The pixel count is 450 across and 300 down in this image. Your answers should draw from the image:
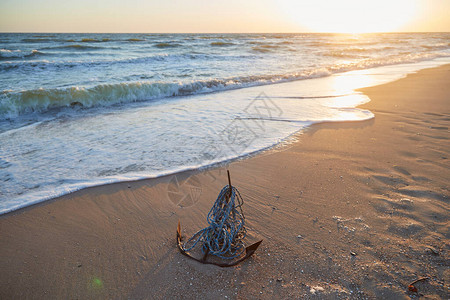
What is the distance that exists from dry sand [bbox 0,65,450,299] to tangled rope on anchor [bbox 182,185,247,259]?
0.14 meters

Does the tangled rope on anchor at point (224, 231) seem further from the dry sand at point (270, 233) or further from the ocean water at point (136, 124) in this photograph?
the ocean water at point (136, 124)

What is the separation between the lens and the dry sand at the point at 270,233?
193 centimetres

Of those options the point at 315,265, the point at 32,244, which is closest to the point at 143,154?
the point at 32,244

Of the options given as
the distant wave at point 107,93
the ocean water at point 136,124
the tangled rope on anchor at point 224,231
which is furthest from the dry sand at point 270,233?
the distant wave at point 107,93

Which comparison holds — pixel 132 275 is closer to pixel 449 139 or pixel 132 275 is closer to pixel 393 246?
pixel 393 246

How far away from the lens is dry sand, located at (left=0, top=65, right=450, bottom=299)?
76.0 inches

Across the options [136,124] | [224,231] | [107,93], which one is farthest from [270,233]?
[107,93]

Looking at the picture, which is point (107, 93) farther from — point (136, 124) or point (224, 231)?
point (224, 231)

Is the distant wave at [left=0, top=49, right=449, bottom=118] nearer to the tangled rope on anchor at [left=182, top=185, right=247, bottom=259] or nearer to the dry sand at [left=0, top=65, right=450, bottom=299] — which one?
the dry sand at [left=0, top=65, right=450, bottom=299]

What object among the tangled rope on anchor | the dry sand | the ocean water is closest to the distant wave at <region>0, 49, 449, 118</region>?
the ocean water

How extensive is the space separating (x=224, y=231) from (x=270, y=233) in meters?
0.54

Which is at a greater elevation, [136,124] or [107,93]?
[107,93]

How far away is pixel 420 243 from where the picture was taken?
221cm

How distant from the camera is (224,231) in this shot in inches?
84.4
